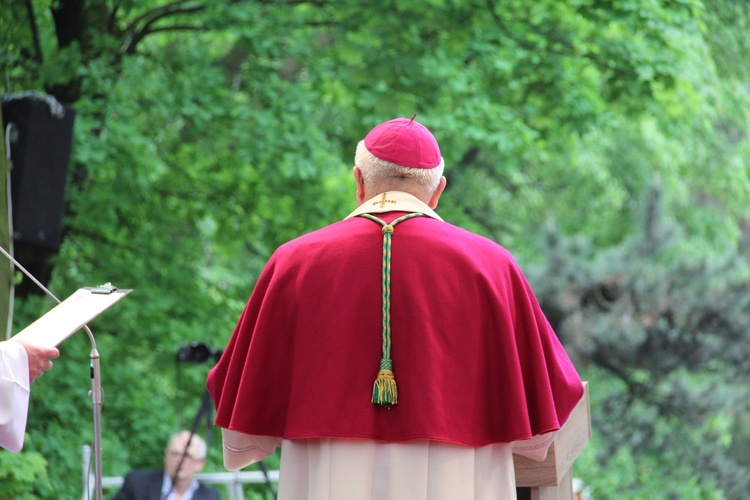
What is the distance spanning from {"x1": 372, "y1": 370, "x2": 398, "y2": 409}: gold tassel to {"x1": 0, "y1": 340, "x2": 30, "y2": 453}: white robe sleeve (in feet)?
3.23

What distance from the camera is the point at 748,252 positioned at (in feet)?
45.6

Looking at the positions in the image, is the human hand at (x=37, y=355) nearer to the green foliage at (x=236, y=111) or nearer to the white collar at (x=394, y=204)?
the white collar at (x=394, y=204)

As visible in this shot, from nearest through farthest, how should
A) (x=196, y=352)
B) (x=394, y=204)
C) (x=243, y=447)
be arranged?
(x=394, y=204) < (x=243, y=447) < (x=196, y=352)

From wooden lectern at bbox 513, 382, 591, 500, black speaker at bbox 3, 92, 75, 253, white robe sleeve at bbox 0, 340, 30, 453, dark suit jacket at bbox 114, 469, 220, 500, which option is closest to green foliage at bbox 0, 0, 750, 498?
dark suit jacket at bbox 114, 469, 220, 500

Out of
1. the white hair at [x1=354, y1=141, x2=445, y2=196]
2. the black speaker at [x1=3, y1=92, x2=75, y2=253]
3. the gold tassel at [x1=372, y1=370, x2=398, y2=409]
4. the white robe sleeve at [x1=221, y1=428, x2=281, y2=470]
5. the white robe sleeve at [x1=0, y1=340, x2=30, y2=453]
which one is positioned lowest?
the black speaker at [x1=3, y1=92, x2=75, y2=253]

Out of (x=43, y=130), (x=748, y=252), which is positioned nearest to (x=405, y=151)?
(x=43, y=130)

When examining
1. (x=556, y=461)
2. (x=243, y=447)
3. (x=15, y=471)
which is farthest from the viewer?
(x=15, y=471)

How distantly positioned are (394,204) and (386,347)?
399 mm

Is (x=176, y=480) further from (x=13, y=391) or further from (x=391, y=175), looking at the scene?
(x=391, y=175)

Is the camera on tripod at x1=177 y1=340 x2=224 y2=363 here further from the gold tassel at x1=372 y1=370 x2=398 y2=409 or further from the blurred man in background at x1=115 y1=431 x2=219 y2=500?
the gold tassel at x1=372 y1=370 x2=398 y2=409

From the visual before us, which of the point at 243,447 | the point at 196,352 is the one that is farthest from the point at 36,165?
the point at 243,447

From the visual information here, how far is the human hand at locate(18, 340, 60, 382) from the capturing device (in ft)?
10.6

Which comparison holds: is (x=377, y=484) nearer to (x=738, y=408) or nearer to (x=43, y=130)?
(x=43, y=130)

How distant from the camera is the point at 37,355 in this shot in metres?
3.25
